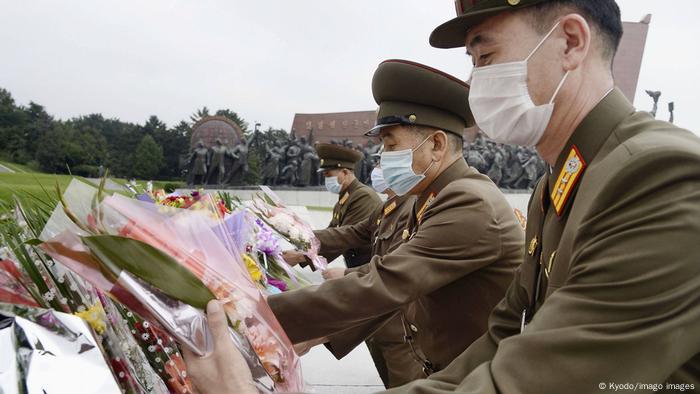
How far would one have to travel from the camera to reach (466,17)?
1.20 m

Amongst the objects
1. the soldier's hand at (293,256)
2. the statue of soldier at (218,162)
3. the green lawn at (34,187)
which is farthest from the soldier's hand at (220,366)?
the statue of soldier at (218,162)

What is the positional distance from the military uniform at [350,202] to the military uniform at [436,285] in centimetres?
208

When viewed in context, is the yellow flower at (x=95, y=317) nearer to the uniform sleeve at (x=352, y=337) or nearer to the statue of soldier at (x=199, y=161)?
the uniform sleeve at (x=352, y=337)

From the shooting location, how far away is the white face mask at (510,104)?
1.22 metres

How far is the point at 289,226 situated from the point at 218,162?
69.9 ft

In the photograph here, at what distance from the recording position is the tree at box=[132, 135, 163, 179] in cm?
4800

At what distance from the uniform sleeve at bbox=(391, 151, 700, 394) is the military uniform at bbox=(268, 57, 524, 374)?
31.2 inches

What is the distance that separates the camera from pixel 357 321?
5.26 ft

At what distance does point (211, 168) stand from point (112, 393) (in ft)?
77.6

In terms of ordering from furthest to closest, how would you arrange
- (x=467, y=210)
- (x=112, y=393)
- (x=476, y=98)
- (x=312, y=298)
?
(x=467, y=210) → (x=312, y=298) → (x=476, y=98) → (x=112, y=393)

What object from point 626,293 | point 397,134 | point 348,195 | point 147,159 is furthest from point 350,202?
point 147,159

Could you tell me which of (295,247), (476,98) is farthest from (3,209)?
(295,247)

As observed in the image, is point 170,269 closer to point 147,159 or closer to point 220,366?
point 220,366

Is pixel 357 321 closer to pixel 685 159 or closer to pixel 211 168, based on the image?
pixel 685 159
